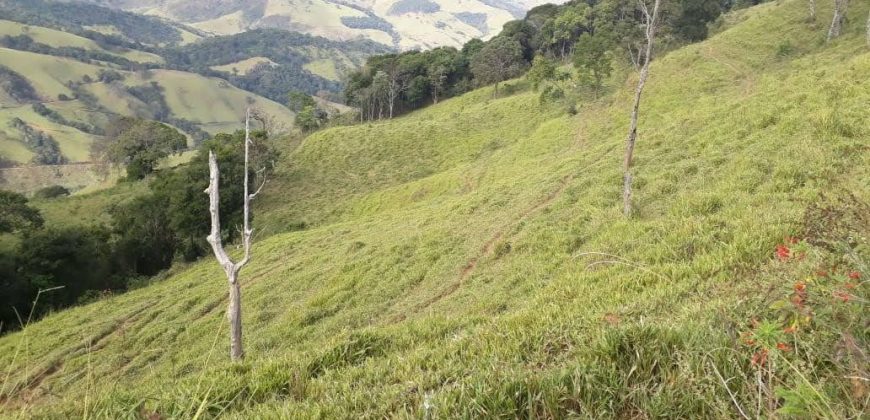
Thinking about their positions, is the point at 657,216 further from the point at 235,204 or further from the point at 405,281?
the point at 235,204

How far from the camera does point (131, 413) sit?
167 inches

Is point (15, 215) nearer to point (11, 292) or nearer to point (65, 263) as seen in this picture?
point (65, 263)

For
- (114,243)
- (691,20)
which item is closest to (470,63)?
(691,20)

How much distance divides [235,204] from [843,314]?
52447mm

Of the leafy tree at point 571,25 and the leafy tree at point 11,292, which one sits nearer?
the leafy tree at point 11,292

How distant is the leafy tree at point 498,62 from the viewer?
3364 inches

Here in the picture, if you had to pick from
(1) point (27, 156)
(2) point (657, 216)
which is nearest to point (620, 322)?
(2) point (657, 216)

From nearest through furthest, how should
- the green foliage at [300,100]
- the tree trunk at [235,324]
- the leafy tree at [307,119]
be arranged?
the tree trunk at [235,324], the leafy tree at [307,119], the green foliage at [300,100]

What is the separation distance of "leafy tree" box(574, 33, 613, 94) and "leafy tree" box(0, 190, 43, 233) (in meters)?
56.0

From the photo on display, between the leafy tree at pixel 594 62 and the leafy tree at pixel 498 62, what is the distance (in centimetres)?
2735

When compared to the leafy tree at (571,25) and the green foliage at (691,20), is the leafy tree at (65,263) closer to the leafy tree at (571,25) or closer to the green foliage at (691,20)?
the green foliage at (691,20)

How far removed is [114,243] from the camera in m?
45.5

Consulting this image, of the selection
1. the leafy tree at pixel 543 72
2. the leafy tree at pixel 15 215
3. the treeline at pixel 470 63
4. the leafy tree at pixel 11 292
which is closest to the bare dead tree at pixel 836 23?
the leafy tree at pixel 543 72

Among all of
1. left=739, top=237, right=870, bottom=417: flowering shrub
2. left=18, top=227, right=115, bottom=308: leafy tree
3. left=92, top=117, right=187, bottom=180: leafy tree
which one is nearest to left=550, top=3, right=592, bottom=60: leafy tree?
left=92, top=117, right=187, bottom=180: leafy tree
